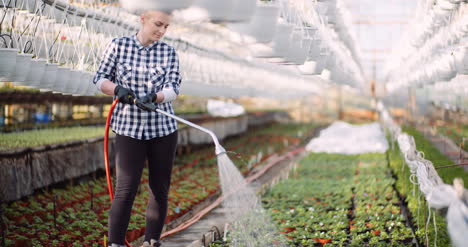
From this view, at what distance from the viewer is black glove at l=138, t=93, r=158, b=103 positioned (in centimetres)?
377

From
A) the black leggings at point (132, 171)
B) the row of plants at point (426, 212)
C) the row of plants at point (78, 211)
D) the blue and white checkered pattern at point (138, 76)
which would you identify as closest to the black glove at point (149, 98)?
the blue and white checkered pattern at point (138, 76)

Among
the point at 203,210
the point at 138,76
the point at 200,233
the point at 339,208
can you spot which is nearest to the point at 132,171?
the point at 138,76

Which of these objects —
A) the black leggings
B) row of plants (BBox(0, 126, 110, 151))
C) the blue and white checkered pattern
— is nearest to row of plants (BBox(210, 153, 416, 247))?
the black leggings

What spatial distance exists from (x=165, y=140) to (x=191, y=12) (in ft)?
4.28

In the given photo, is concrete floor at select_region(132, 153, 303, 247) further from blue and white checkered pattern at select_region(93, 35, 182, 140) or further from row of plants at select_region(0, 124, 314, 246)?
blue and white checkered pattern at select_region(93, 35, 182, 140)

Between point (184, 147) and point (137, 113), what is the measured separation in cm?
990

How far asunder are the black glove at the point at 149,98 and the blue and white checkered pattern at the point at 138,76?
0.17 m

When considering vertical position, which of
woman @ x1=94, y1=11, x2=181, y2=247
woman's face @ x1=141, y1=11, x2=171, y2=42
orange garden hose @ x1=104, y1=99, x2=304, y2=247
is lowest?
orange garden hose @ x1=104, y1=99, x2=304, y2=247

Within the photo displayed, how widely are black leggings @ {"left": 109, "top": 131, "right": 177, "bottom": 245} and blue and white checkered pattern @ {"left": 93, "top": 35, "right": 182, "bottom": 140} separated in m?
0.06

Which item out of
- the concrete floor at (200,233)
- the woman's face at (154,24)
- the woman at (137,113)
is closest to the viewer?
the woman's face at (154,24)

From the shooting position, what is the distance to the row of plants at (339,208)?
5.42 m

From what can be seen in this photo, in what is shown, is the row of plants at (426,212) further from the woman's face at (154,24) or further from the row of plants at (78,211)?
the woman's face at (154,24)

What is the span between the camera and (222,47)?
1408cm

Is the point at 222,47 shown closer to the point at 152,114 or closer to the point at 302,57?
the point at 302,57
